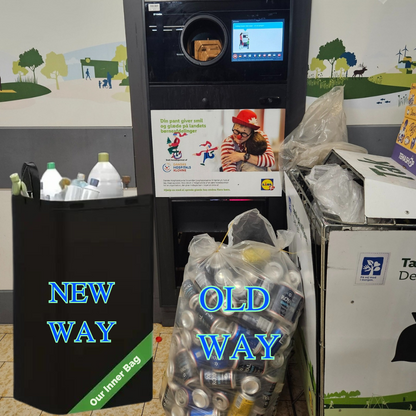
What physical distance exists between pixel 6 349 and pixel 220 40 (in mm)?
1862

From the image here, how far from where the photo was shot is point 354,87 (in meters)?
A: 1.72

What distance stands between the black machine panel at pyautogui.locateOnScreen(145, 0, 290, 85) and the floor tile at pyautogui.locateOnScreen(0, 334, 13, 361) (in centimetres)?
153

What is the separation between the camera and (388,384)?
117cm

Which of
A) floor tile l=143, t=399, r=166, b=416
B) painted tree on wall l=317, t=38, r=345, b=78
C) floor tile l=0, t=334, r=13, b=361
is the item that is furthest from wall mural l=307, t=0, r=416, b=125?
floor tile l=0, t=334, r=13, b=361

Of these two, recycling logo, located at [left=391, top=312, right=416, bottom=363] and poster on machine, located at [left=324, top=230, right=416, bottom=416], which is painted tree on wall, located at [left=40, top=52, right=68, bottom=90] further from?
recycling logo, located at [left=391, top=312, right=416, bottom=363]

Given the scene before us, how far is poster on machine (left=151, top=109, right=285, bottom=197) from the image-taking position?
173 centimetres

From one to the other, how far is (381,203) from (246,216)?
24.5 inches

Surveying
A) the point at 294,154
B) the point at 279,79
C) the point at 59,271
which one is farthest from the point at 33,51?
the point at 59,271

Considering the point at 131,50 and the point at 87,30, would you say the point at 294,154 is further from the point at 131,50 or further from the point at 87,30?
the point at 87,30

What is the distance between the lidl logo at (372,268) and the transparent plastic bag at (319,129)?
69 centimetres

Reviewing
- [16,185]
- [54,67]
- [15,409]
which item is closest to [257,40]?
[54,67]

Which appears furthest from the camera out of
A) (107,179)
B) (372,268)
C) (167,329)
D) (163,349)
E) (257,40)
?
(167,329)

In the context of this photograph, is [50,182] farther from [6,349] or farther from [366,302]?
[6,349]

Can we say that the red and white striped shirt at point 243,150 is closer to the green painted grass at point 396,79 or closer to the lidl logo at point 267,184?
the lidl logo at point 267,184
